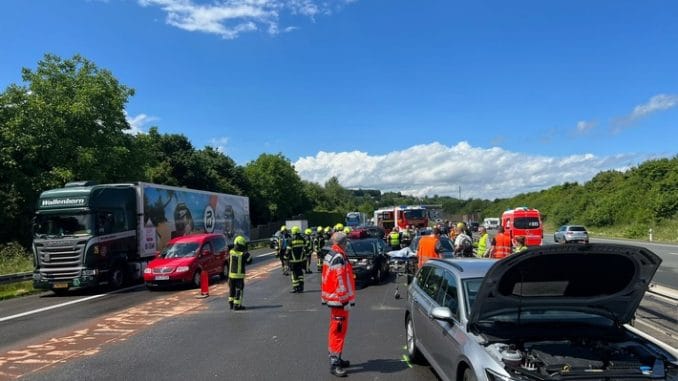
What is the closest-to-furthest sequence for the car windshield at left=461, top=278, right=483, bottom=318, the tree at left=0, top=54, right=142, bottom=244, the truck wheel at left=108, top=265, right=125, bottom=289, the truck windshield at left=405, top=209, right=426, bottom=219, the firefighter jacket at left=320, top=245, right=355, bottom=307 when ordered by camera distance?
the car windshield at left=461, top=278, right=483, bottom=318
the firefighter jacket at left=320, top=245, right=355, bottom=307
the truck wheel at left=108, top=265, right=125, bottom=289
the tree at left=0, top=54, right=142, bottom=244
the truck windshield at left=405, top=209, right=426, bottom=219

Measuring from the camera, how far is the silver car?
437 cm

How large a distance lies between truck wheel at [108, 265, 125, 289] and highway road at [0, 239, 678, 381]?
113 inches

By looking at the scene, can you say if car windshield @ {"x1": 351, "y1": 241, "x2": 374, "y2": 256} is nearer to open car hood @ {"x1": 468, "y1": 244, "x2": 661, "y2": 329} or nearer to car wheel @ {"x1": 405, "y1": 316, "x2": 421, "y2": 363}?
car wheel @ {"x1": 405, "y1": 316, "x2": 421, "y2": 363}

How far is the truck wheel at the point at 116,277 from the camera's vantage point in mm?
18219

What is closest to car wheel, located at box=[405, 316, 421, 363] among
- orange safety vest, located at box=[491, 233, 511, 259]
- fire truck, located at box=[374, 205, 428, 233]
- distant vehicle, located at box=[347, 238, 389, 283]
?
orange safety vest, located at box=[491, 233, 511, 259]

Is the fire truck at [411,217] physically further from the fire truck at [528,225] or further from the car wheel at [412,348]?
the car wheel at [412,348]

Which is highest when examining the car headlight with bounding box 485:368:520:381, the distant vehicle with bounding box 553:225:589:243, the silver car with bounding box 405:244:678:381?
the silver car with bounding box 405:244:678:381

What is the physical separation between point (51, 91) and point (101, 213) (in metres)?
13.3

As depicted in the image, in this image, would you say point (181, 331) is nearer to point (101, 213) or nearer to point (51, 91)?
point (101, 213)

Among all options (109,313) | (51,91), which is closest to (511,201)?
(51,91)

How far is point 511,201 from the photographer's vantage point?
124m

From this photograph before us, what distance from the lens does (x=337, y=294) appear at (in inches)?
276

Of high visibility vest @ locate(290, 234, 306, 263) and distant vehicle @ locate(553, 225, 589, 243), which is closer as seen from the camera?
high visibility vest @ locate(290, 234, 306, 263)

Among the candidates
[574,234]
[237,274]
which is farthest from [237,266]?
[574,234]
